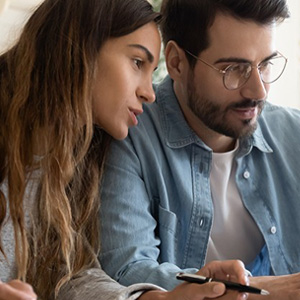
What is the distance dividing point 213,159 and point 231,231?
0.19 m

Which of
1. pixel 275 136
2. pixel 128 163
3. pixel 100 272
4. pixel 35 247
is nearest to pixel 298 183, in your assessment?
pixel 275 136

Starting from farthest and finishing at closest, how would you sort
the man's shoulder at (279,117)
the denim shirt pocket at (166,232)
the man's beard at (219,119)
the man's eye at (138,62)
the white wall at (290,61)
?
the white wall at (290,61), the man's shoulder at (279,117), the man's beard at (219,119), the denim shirt pocket at (166,232), the man's eye at (138,62)

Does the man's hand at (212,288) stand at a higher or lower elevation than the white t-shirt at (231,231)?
higher

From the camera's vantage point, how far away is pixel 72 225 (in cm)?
144

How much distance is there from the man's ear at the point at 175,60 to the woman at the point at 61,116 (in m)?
0.28

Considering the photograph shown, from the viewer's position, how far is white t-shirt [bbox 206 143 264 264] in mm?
1634

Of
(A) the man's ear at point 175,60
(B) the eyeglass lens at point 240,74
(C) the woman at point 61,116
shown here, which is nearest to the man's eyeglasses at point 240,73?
(B) the eyeglass lens at point 240,74

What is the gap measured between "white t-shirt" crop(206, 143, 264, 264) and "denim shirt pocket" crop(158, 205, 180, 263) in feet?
0.39

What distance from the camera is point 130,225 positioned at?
147 cm

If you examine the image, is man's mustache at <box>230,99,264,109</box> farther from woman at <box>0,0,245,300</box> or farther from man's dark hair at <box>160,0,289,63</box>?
woman at <box>0,0,245,300</box>

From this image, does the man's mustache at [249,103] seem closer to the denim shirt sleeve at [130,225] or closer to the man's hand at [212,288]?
the denim shirt sleeve at [130,225]

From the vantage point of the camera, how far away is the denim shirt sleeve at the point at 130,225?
1.41 meters

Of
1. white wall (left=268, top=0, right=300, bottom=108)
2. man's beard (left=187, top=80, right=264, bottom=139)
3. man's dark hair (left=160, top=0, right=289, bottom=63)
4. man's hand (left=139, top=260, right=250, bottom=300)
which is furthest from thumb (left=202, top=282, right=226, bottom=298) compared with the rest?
white wall (left=268, top=0, right=300, bottom=108)

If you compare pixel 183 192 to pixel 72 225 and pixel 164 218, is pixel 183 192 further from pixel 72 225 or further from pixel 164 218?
pixel 72 225
